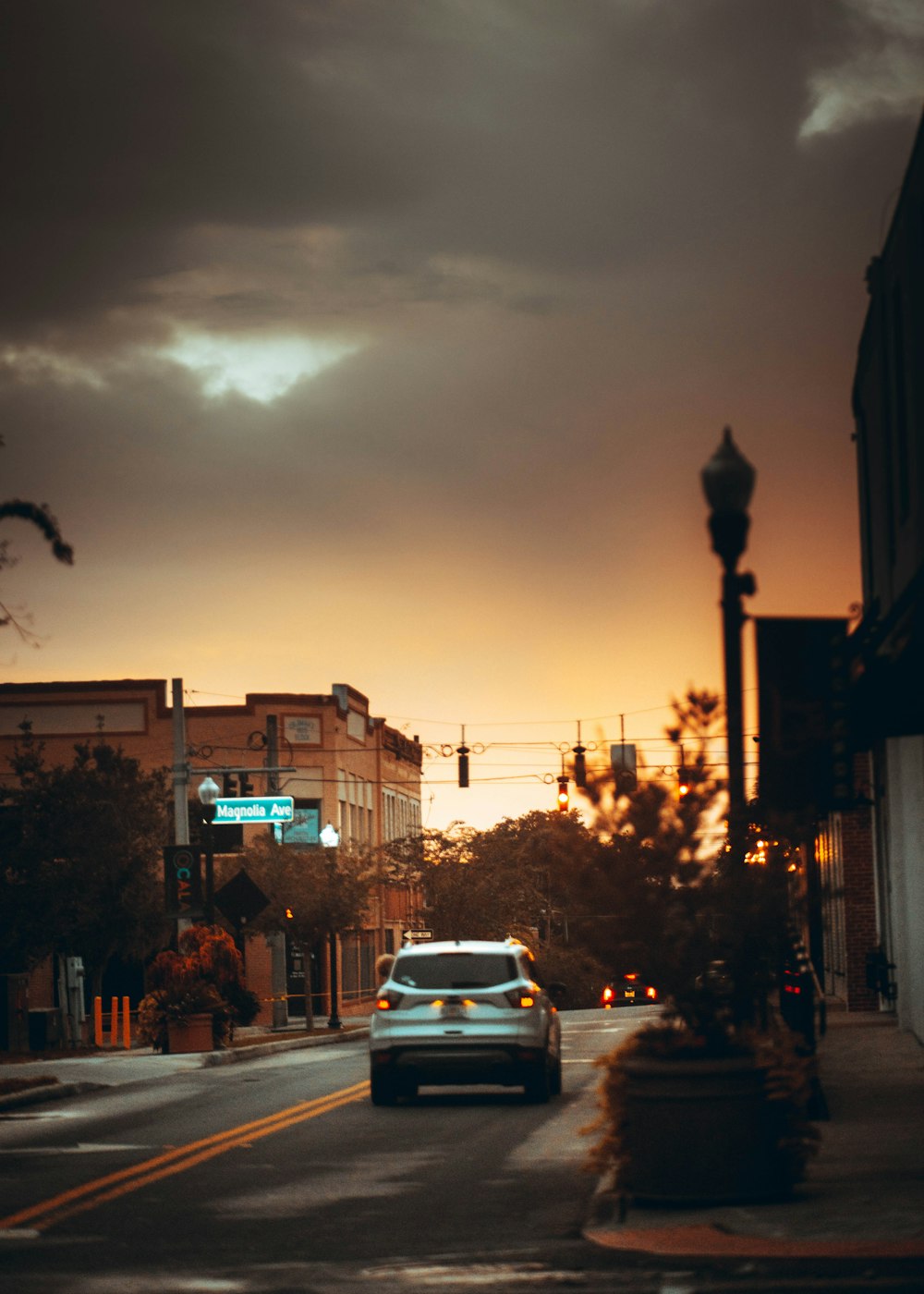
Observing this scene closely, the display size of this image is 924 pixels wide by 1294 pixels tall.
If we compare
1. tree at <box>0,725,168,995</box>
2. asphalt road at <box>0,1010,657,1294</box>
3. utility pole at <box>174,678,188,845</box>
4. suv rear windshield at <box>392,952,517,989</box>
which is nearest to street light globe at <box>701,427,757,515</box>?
asphalt road at <box>0,1010,657,1294</box>

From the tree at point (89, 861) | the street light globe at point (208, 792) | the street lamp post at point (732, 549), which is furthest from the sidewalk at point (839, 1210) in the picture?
the tree at point (89, 861)

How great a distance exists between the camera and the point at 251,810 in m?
40.2

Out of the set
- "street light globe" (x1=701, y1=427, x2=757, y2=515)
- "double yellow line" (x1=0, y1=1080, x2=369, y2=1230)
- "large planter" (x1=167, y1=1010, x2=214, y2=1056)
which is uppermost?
"street light globe" (x1=701, y1=427, x2=757, y2=515)

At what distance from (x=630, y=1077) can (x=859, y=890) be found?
23.9m

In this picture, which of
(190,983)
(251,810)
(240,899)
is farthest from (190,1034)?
(251,810)

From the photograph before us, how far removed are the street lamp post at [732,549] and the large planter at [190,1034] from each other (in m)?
22.6

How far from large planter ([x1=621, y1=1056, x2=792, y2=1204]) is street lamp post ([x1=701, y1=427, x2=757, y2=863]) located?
169 centimetres

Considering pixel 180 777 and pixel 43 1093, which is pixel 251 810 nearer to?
pixel 180 777

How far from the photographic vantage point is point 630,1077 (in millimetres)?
11109

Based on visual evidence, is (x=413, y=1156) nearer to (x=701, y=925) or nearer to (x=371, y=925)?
(x=701, y=925)

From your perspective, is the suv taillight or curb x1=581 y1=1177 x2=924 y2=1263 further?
the suv taillight

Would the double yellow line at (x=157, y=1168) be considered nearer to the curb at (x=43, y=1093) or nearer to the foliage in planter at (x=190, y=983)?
the curb at (x=43, y=1093)

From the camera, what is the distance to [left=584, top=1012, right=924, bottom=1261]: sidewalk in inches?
382

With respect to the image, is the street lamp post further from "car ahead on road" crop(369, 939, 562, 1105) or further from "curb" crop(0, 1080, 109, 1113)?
"curb" crop(0, 1080, 109, 1113)
